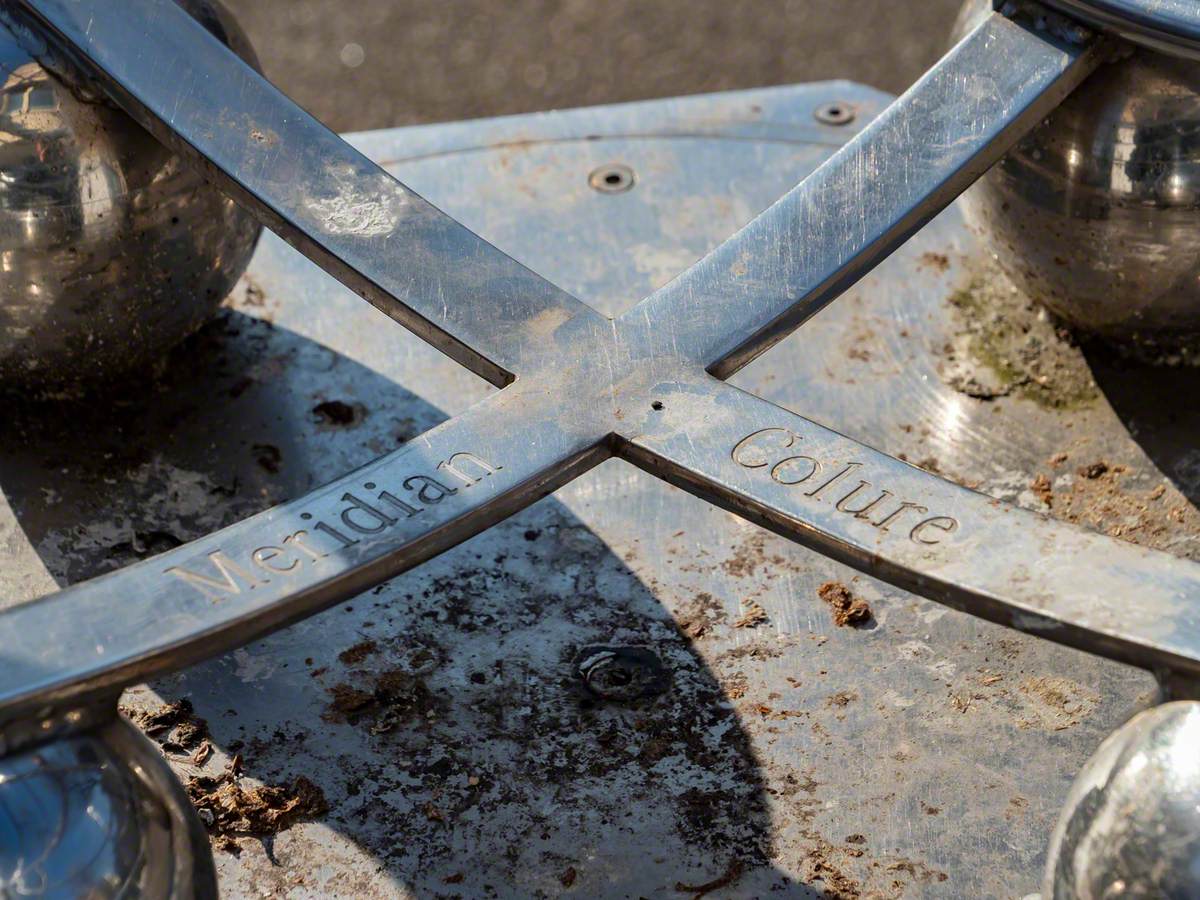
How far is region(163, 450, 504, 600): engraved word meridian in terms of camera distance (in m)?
1.08

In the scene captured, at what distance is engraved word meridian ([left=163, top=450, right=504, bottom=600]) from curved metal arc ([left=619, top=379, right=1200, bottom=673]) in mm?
142

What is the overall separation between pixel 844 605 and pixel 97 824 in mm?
711

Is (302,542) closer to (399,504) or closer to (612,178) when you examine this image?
(399,504)

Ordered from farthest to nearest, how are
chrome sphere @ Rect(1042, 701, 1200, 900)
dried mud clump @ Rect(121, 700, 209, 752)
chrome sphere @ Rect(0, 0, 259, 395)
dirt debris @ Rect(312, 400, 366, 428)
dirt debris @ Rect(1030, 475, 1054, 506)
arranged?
dirt debris @ Rect(312, 400, 366, 428) < dirt debris @ Rect(1030, 475, 1054, 506) < chrome sphere @ Rect(0, 0, 259, 395) < dried mud clump @ Rect(121, 700, 209, 752) < chrome sphere @ Rect(1042, 701, 1200, 900)

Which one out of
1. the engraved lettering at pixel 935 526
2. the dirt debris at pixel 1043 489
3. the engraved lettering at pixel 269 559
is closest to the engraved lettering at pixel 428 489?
the engraved lettering at pixel 269 559

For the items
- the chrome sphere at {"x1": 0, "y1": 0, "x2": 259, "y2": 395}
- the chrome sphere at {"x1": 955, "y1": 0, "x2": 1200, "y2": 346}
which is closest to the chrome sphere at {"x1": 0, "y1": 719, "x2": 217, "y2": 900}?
the chrome sphere at {"x1": 0, "y1": 0, "x2": 259, "y2": 395}

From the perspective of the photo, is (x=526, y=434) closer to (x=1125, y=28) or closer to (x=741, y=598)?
(x=741, y=598)

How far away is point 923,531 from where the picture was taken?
1.12 meters

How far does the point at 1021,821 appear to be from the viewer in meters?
1.27

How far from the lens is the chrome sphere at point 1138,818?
0.98 meters

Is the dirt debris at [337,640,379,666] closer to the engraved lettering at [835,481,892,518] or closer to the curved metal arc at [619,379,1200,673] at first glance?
the curved metal arc at [619,379,1200,673]

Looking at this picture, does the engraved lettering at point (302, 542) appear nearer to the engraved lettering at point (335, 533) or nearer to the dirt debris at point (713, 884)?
the engraved lettering at point (335, 533)

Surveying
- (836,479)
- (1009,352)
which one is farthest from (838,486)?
(1009,352)

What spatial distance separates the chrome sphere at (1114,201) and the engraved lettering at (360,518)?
0.78 metres
